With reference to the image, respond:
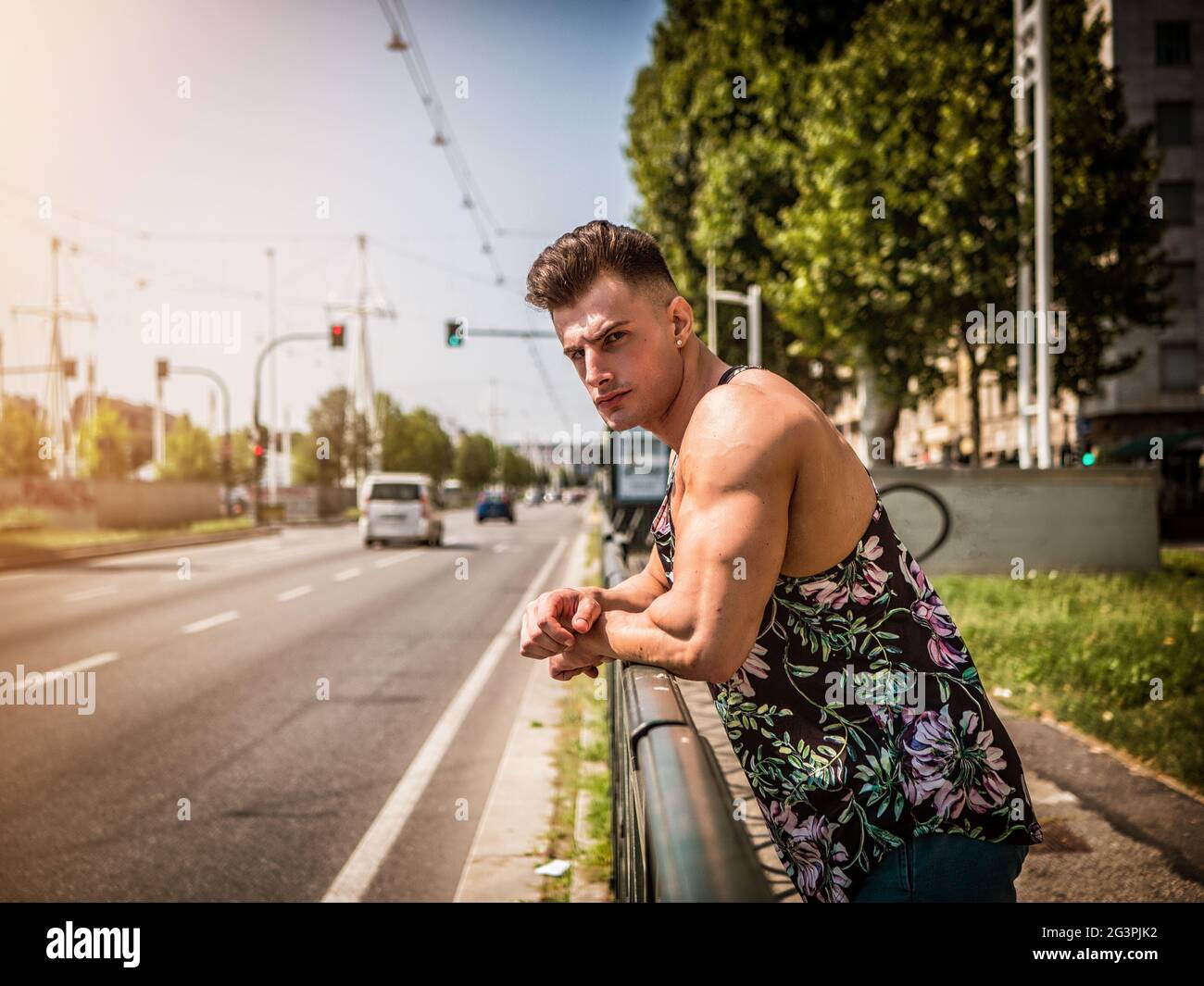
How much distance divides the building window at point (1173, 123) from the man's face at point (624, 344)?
44.4 metres

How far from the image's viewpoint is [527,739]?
6.59m

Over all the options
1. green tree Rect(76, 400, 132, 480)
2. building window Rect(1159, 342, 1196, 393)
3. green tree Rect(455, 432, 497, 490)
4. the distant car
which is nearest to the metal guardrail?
building window Rect(1159, 342, 1196, 393)

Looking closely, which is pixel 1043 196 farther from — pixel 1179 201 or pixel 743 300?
pixel 1179 201

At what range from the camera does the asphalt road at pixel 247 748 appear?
4.39 meters

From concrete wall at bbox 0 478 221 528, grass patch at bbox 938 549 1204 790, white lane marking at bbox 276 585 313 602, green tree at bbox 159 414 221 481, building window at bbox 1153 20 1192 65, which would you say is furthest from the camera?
green tree at bbox 159 414 221 481

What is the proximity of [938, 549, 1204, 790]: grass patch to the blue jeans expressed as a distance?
3.75m

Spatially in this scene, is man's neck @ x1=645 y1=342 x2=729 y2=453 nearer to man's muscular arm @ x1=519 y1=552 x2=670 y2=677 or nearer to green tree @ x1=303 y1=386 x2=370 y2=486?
man's muscular arm @ x1=519 y1=552 x2=670 y2=677

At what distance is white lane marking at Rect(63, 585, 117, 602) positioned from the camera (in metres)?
15.2

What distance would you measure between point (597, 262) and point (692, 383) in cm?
26

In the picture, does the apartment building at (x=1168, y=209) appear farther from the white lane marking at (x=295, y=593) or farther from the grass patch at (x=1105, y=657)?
the grass patch at (x=1105, y=657)

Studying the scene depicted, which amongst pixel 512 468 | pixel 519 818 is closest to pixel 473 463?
pixel 512 468

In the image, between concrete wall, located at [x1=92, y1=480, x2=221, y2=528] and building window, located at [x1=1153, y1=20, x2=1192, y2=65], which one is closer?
concrete wall, located at [x1=92, y1=480, x2=221, y2=528]

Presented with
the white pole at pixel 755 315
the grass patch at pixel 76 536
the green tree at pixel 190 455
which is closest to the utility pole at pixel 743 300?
the white pole at pixel 755 315
